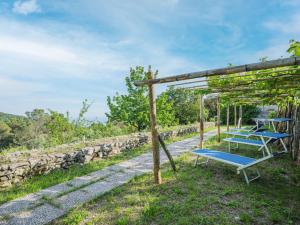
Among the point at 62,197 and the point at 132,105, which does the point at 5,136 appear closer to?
the point at 132,105

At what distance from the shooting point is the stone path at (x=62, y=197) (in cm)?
294

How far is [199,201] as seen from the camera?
10.9 ft

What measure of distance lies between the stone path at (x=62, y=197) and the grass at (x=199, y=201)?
24 centimetres

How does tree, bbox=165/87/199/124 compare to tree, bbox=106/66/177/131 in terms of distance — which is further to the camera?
tree, bbox=165/87/199/124

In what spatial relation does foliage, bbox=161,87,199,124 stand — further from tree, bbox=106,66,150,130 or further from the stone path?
the stone path

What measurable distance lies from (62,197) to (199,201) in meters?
2.57

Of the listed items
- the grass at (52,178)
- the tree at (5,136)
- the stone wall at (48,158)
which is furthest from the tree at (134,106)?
the tree at (5,136)

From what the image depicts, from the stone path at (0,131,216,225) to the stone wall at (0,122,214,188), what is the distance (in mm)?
1043

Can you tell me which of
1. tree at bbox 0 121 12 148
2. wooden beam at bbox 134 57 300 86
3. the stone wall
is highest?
wooden beam at bbox 134 57 300 86

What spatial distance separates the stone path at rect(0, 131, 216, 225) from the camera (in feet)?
9.65

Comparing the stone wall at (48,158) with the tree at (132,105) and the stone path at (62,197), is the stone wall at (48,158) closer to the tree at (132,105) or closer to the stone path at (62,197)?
the stone path at (62,197)

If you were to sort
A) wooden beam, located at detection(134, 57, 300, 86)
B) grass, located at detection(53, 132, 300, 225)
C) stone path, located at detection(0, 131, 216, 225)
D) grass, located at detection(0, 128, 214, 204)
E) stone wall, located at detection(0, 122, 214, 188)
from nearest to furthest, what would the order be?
wooden beam, located at detection(134, 57, 300, 86)
grass, located at detection(53, 132, 300, 225)
stone path, located at detection(0, 131, 216, 225)
grass, located at detection(0, 128, 214, 204)
stone wall, located at detection(0, 122, 214, 188)

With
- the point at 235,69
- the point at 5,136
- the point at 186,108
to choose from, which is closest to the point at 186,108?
the point at 186,108

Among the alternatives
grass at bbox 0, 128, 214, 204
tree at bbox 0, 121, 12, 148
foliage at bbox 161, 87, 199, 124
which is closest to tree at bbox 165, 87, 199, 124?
foliage at bbox 161, 87, 199, 124
